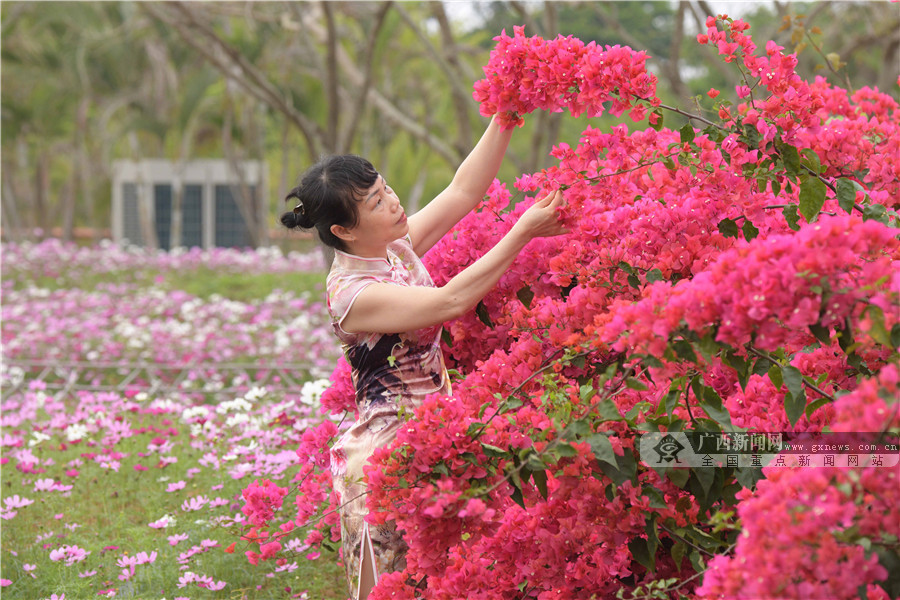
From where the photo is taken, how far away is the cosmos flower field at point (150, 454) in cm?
347

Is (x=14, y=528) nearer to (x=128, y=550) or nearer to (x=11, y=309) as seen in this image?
(x=128, y=550)

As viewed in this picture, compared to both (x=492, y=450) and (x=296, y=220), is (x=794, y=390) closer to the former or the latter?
(x=492, y=450)

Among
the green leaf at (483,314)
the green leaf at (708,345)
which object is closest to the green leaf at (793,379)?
the green leaf at (708,345)

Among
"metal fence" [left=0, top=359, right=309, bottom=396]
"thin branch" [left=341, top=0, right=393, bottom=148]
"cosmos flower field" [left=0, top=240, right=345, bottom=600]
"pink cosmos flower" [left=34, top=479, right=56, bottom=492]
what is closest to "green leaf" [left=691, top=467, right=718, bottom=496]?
"cosmos flower field" [left=0, top=240, right=345, bottom=600]

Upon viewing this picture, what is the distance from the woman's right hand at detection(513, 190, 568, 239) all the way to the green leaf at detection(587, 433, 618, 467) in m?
0.72

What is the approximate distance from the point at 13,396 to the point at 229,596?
13.2ft

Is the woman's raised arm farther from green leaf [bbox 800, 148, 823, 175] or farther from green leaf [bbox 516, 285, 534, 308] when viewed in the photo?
green leaf [bbox 800, 148, 823, 175]

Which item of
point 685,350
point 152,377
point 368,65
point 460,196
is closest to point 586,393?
point 685,350

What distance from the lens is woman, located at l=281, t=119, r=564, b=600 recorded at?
2.53 metres

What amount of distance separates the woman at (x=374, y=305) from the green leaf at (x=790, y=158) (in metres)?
0.60

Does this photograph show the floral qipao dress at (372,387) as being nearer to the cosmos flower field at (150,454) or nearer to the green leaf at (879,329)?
the cosmos flower field at (150,454)

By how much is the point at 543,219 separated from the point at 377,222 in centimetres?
48

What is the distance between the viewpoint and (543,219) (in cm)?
256

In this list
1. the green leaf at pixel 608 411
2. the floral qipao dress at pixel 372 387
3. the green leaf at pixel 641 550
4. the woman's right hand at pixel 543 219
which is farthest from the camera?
the floral qipao dress at pixel 372 387
